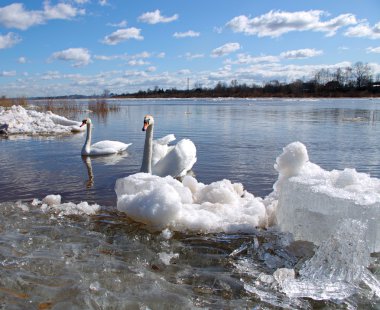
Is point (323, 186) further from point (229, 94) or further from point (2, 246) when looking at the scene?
point (229, 94)

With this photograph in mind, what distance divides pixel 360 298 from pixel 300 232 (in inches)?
45.5

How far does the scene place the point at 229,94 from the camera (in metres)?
101

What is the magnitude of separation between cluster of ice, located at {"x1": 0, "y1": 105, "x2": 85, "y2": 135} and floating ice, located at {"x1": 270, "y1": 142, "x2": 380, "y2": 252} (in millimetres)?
14215

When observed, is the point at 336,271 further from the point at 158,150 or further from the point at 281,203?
the point at 158,150

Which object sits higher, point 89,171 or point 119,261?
point 119,261

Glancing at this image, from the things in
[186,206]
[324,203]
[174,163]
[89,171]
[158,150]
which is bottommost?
[89,171]

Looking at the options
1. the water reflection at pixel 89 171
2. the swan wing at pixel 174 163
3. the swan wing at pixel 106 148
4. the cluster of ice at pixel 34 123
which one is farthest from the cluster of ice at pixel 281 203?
the cluster of ice at pixel 34 123

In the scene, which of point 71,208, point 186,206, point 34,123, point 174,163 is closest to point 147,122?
point 174,163

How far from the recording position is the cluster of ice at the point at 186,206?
468 centimetres

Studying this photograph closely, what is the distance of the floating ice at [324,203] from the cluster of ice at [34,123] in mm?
14215

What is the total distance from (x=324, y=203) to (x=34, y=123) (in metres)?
16.8

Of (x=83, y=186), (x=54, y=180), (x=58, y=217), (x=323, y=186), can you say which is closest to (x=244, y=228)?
(x=323, y=186)

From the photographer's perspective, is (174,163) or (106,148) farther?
(106,148)

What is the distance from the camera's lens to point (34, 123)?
18.2 metres
